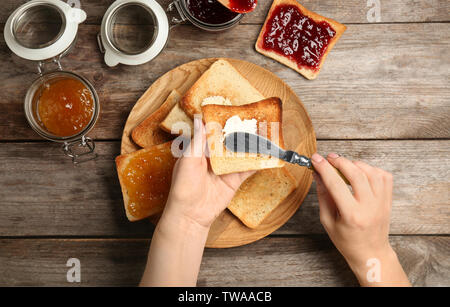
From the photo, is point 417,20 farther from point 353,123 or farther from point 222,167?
point 222,167

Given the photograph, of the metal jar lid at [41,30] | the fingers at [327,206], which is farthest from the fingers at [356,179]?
the metal jar lid at [41,30]

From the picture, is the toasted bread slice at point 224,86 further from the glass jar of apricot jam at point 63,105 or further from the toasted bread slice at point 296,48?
the glass jar of apricot jam at point 63,105

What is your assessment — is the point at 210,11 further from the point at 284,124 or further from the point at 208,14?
the point at 284,124

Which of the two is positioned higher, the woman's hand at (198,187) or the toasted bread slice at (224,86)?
the toasted bread slice at (224,86)

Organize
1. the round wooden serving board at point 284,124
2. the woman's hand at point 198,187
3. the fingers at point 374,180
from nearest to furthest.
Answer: the woman's hand at point 198,187 < the fingers at point 374,180 < the round wooden serving board at point 284,124

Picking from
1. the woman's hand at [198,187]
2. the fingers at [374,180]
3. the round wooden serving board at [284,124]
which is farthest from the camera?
the round wooden serving board at [284,124]

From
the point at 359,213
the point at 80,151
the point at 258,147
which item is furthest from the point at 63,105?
the point at 359,213
